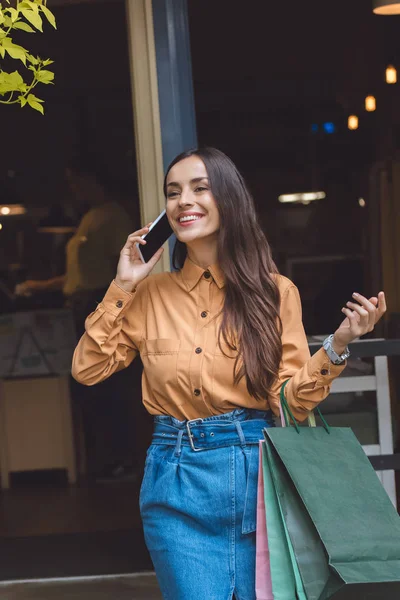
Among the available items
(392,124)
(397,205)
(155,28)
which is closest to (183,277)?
(155,28)

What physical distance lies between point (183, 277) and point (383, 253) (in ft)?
9.83

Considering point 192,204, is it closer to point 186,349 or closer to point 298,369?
point 186,349

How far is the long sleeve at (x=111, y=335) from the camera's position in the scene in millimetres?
2680

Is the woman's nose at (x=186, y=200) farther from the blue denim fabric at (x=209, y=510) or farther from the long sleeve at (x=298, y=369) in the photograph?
the blue denim fabric at (x=209, y=510)

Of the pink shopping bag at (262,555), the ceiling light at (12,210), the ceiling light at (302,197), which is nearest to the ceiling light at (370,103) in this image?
the ceiling light at (302,197)

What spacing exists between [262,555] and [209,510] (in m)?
0.20

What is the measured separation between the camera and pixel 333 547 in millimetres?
2271

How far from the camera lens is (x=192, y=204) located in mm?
2693

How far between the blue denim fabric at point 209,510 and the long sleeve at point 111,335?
0.27 meters

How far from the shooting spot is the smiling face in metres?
2.70

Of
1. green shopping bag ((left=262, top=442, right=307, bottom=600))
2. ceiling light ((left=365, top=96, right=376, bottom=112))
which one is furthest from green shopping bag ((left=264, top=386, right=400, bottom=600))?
ceiling light ((left=365, top=96, right=376, bottom=112))

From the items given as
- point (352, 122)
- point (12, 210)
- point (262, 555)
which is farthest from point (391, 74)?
point (262, 555)

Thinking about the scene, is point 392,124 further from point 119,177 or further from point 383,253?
point 119,177

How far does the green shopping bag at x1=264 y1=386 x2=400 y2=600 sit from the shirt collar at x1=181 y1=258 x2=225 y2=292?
0.47 m
